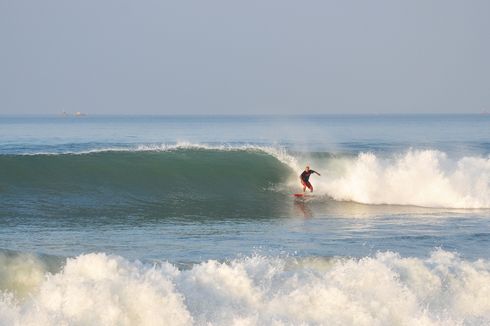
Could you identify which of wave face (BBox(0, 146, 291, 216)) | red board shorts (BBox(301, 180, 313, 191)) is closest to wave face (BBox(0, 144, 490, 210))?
wave face (BBox(0, 146, 291, 216))

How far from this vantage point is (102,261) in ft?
30.0

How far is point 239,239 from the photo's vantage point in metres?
14.2

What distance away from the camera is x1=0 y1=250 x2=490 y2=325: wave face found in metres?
8.52

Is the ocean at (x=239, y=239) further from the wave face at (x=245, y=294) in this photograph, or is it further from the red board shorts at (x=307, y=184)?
the red board shorts at (x=307, y=184)

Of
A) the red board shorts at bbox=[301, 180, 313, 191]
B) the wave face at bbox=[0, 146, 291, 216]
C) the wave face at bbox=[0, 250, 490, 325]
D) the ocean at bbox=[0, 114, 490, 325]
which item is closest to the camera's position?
the wave face at bbox=[0, 250, 490, 325]

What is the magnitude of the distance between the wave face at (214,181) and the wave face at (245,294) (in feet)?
28.5

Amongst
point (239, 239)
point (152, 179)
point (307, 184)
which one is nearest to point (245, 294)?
point (239, 239)

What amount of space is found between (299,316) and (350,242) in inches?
188

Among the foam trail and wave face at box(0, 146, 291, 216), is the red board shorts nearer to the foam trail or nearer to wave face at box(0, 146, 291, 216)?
the foam trail

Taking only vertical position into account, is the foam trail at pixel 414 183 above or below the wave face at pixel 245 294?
above

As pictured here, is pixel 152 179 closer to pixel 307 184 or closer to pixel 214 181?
pixel 214 181

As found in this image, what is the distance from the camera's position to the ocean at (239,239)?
8.94 m

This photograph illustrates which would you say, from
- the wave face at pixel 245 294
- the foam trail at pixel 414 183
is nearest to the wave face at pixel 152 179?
the foam trail at pixel 414 183

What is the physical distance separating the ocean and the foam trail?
0.06 meters
